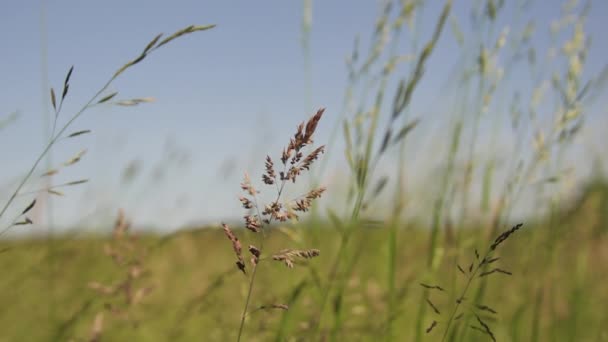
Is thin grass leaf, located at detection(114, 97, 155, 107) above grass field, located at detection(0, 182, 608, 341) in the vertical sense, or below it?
above

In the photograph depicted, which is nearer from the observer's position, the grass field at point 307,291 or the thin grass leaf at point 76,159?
the thin grass leaf at point 76,159

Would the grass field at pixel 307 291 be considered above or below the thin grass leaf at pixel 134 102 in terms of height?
below

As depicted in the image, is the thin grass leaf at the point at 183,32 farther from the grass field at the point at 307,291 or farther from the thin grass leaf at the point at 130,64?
the grass field at the point at 307,291

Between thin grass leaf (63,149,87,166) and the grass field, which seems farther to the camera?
the grass field

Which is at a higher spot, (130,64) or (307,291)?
(130,64)

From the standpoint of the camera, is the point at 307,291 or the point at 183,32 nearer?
the point at 183,32

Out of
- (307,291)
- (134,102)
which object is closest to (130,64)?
(134,102)

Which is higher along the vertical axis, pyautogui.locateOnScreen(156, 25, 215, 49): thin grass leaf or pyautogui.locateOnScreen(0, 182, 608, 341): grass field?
pyautogui.locateOnScreen(156, 25, 215, 49): thin grass leaf

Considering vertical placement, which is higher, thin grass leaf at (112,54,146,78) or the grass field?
thin grass leaf at (112,54,146,78)

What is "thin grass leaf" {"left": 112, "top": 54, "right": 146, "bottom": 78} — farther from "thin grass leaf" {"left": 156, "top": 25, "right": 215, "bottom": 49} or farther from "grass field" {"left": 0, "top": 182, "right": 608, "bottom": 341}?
"grass field" {"left": 0, "top": 182, "right": 608, "bottom": 341}

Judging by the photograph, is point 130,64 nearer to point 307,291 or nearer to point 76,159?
point 76,159

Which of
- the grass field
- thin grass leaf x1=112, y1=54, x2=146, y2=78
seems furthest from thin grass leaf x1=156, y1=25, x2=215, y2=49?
the grass field

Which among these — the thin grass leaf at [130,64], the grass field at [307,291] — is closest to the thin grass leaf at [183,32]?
the thin grass leaf at [130,64]

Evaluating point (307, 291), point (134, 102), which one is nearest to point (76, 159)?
point (134, 102)
